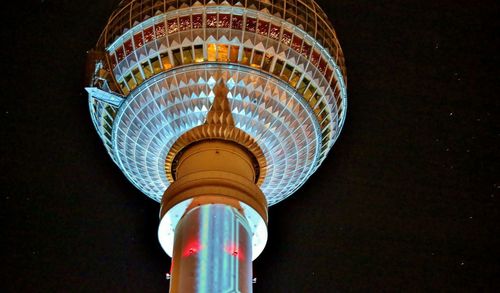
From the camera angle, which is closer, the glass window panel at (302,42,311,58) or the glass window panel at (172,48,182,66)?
the glass window panel at (172,48,182,66)

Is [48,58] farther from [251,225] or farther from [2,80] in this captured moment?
[251,225]

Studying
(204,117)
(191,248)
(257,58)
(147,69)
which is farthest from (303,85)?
(191,248)

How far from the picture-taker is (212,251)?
15.4ft

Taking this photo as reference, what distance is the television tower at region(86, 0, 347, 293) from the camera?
198 inches

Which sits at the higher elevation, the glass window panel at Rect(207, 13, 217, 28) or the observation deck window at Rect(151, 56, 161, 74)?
the glass window panel at Rect(207, 13, 217, 28)

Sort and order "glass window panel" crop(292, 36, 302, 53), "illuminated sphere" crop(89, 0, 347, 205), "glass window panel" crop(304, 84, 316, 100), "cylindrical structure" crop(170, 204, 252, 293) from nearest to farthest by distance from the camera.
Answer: "cylindrical structure" crop(170, 204, 252, 293)
"illuminated sphere" crop(89, 0, 347, 205)
"glass window panel" crop(292, 36, 302, 53)
"glass window panel" crop(304, 84, 316, 100)

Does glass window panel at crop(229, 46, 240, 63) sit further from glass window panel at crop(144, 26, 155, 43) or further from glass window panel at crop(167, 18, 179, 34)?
glass window panel at crop(144, 26, 155, 43)

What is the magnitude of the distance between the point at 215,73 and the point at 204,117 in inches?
13.9

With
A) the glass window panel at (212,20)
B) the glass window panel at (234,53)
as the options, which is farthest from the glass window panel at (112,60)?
the glass window panel at (234,53)

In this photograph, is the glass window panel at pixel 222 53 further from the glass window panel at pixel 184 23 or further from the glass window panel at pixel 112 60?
the glass window panel at pixel 112 60

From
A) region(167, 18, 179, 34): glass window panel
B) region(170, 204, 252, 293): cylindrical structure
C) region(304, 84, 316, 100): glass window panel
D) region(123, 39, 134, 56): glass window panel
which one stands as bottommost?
region(170, 204, 252, 293): cylindrical structure

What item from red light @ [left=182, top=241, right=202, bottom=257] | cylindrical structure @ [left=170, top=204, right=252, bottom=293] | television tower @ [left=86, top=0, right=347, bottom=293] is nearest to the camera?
cylindrical structure @ [left=170, top=204, right=252, bottom=293]

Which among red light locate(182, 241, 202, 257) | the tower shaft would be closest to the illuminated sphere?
the tower shaft

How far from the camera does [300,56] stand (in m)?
5.26
